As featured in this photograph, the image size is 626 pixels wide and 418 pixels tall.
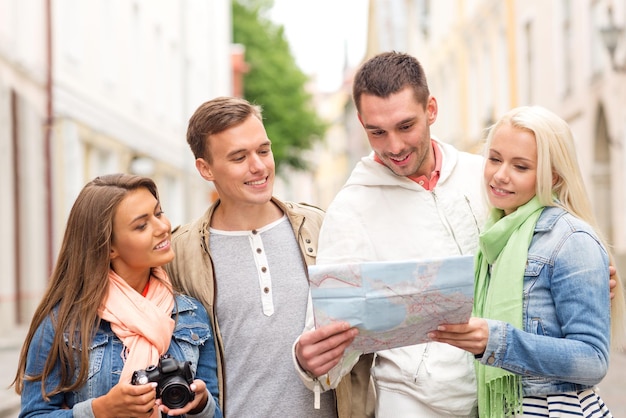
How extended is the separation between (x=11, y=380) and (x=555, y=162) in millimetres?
8894

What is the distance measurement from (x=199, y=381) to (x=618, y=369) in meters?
9.91

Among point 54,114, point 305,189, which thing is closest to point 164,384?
point 54,114

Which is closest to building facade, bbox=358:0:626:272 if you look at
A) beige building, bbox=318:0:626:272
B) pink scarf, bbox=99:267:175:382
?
beige building, bbox=318:0:626:272

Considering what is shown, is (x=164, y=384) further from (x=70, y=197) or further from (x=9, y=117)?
(x=70, y=197)

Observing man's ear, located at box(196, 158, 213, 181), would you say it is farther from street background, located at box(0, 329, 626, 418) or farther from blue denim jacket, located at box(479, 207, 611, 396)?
street background, located at box(0, 329, 626, 418)

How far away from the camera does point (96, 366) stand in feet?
11.4

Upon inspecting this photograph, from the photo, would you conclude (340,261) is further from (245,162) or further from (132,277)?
(132,277)

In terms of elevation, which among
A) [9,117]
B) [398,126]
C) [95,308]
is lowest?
[95,308]

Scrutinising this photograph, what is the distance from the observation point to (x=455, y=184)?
3830 mm

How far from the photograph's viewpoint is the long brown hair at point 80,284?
11.3 feet

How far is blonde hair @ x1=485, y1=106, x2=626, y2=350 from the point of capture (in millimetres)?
3303

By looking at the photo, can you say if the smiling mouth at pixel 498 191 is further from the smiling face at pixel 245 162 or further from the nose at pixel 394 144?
the smiling face at pixel 245 162

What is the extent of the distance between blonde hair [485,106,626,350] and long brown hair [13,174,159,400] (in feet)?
4.31

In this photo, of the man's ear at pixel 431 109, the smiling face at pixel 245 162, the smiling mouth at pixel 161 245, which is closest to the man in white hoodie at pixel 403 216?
the man's ear at pixel 431 109
